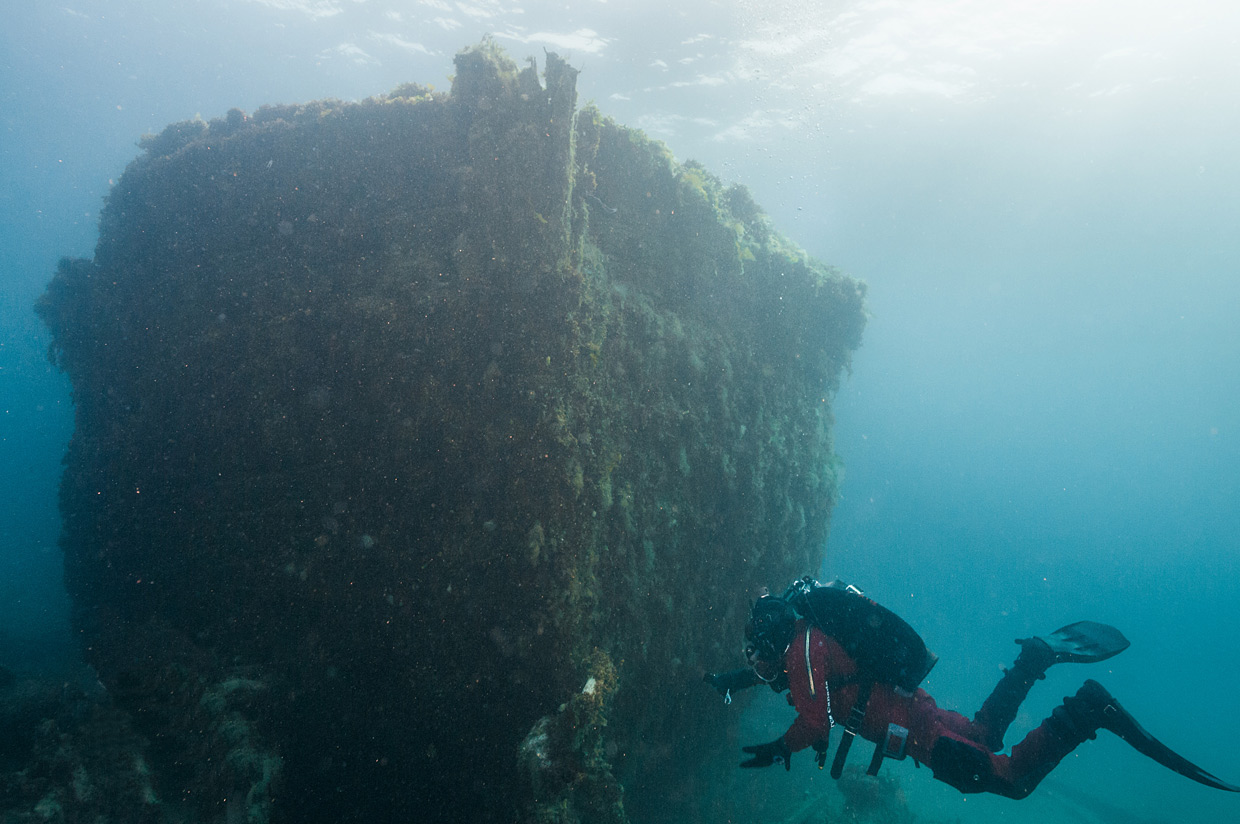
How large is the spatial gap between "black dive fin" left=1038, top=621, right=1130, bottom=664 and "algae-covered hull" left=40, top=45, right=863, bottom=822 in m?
4.48

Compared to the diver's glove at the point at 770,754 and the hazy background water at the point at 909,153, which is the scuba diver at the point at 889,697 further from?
the hazy background water at the point at 909,153

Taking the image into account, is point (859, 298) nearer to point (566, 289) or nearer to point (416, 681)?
point (566, 289)

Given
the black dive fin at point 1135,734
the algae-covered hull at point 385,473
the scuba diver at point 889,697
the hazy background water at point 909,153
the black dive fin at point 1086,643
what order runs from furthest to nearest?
the hazy background water at point 909,153 → the black dive fin at point 1086,643 → the scuba diver at point 889,697 → the algae-covered hull at point 385,473 → the black dive fin at point 1135,734

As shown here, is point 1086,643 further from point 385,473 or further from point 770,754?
point 385,473

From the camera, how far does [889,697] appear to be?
5.20 metres

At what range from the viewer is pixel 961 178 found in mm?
26375

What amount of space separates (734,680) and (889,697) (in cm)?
170

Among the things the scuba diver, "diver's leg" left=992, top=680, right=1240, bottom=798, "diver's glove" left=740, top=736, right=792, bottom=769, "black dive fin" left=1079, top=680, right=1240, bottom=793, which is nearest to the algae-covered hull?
"diver's glove" left=740, top=736, right=792, bottom=769

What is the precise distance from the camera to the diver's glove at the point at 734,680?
538 cm

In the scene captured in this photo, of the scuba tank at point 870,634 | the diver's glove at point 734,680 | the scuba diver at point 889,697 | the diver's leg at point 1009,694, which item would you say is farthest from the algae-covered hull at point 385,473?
the diver's leg at point 1009,694

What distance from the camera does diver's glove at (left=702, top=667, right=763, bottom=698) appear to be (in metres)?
5.38

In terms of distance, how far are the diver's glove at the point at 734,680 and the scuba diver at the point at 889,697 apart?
1 cm

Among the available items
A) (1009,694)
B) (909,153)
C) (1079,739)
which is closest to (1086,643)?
(1009,694)

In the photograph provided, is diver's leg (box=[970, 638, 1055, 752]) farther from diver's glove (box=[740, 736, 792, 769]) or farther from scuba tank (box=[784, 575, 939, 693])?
diver's glove (box=[740, 736, 792, 769])
